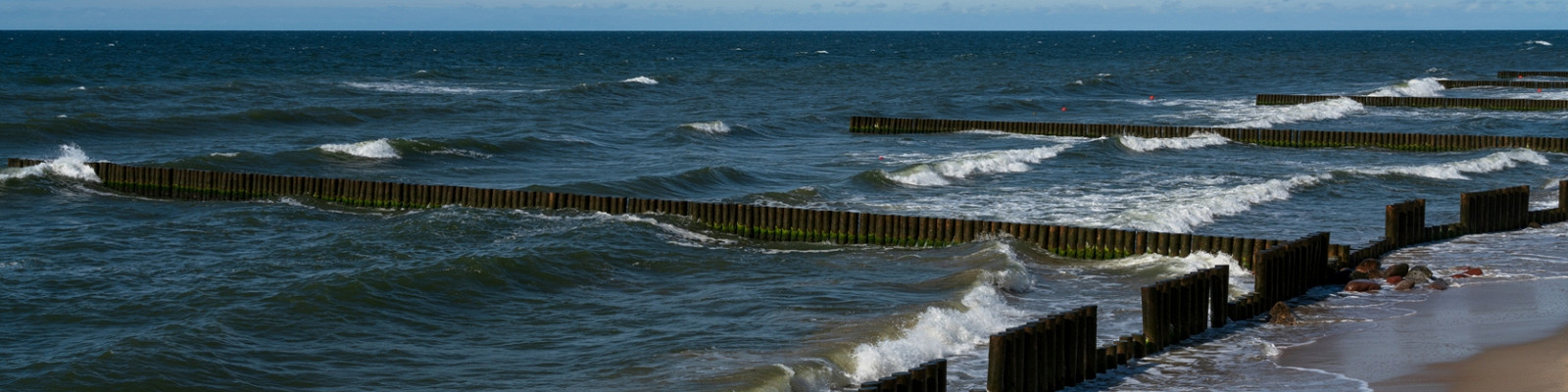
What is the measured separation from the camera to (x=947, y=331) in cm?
1662

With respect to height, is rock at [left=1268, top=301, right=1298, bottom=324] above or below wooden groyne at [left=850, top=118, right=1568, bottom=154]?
below

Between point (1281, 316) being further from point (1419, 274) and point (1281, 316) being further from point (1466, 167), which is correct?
point (1466, 167)

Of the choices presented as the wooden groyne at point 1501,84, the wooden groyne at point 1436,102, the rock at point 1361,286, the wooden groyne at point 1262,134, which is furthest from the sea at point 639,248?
the wooden groyne at point 1501,84

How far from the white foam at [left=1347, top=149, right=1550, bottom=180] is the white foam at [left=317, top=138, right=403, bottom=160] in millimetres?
22303

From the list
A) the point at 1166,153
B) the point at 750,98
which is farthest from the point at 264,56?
the point at 1166,153

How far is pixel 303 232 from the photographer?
24609 mm

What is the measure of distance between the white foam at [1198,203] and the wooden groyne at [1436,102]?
97.1ft

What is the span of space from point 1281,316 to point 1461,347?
6.65ft

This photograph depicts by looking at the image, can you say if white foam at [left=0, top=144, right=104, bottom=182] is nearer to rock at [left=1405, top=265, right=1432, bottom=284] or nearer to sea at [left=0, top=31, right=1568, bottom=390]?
sea at [left=0, top=31, right=1568, bottom=390]

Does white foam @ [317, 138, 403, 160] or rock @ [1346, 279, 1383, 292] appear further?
white foam @ [317, 138, 403, 160]

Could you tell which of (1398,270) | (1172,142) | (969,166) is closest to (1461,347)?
(1398,270)

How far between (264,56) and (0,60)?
19937mm

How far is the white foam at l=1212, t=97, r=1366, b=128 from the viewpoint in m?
53.2

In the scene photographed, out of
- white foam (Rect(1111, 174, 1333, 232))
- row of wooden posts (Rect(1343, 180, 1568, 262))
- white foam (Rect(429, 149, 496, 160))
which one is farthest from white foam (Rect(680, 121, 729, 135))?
row of wooden posts (Rect(1343, 180, 1568, 262))
